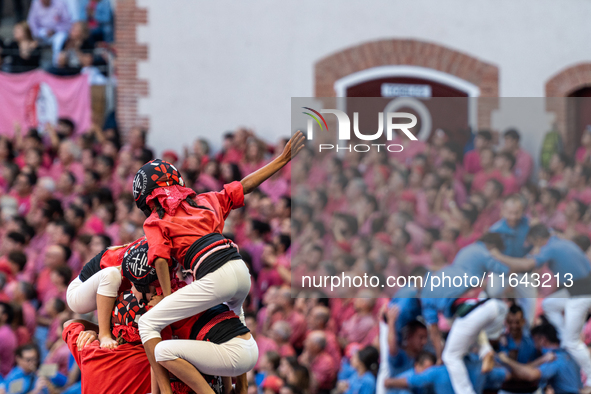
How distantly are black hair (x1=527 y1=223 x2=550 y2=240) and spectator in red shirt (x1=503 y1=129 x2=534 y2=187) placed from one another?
34.5 inches

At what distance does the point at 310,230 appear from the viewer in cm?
872

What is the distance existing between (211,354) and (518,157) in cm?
619

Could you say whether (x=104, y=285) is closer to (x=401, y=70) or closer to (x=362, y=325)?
(x=362, y=325)

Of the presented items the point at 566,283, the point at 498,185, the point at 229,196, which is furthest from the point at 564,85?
the point at 229,196

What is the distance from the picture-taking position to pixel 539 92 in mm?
12633

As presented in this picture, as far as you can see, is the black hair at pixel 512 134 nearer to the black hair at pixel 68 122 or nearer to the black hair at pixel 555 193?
the black hair at pixel 555 193

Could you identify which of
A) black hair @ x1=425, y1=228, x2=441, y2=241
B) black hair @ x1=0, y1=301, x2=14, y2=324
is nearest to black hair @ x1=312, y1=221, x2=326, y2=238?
black hair @ x1=425, y1=228, x2=441, y2=241

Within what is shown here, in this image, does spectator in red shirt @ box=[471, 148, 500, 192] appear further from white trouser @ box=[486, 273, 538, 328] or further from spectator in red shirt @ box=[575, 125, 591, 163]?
white trouser @ box=[486, 273, 538, 328]

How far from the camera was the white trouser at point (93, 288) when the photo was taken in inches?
160

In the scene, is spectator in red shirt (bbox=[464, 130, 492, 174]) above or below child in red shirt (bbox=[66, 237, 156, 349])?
above

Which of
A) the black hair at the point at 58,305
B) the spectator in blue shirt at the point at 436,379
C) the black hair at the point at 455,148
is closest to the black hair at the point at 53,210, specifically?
the black hair at the point at 58,305

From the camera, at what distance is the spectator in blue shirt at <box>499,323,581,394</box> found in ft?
24.0

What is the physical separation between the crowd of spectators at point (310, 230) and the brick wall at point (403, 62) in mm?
2407

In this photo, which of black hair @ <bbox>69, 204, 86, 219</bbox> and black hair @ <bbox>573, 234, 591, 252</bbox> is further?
black hair @ <bbox>69, 204, 86, 219</bbox>
